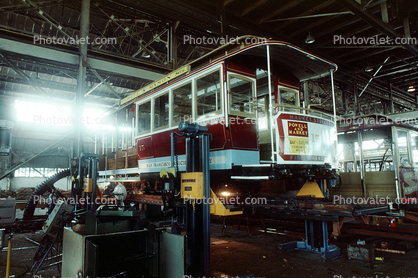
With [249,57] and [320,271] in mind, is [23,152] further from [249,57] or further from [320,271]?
[320,271]

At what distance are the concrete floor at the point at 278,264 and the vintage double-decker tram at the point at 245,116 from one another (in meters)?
1.46

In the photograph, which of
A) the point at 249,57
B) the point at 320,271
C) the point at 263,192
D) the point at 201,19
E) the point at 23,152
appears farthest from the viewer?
the point at 23,152

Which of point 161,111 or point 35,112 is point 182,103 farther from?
point 35,112

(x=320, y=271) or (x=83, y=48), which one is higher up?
(x=83, y=48)

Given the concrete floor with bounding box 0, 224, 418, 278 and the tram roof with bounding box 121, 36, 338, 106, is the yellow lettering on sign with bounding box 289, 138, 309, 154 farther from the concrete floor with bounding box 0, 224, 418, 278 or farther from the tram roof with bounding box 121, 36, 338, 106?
the concrete floor with bounding box 0, 224, 418, 278

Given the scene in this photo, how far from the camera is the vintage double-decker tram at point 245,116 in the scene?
534 centimetres

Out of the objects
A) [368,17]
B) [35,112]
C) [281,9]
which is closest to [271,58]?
[368,17]

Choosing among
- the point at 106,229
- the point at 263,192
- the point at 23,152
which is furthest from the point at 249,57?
the point at 23,152

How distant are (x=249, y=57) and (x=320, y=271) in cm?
421

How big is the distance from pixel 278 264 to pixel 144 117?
15.4 feet

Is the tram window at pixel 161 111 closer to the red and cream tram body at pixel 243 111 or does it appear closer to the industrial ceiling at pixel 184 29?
the red and cream tram body at pixel 243 111

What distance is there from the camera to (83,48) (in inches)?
406

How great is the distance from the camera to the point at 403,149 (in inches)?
321

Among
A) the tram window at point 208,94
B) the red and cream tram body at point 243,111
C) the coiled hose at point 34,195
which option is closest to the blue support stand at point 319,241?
the red and cream tram body at point 243,111
